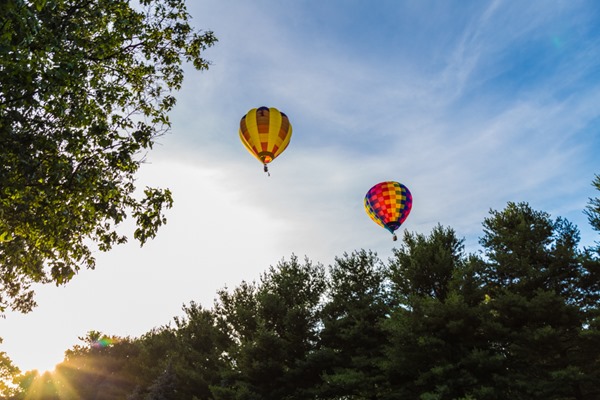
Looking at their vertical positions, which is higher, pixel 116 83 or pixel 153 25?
pixel 153 25

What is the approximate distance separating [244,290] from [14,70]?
108 ft

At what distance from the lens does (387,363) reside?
1920 cm

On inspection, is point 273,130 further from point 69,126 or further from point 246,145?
point 69,126

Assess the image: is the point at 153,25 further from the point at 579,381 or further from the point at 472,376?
the point at 579,381

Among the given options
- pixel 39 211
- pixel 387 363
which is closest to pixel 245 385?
pixel 387 363

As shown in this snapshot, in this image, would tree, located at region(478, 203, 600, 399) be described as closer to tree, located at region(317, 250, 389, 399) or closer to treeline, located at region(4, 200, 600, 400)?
treeline, located at region(4, 200, 600, 400)

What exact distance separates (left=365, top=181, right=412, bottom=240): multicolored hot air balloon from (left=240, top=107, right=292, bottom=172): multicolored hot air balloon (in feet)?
35.5

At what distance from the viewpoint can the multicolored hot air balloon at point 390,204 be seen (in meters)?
28.9

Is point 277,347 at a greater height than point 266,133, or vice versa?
point 266,133

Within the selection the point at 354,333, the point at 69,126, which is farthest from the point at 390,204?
the point at 69,126

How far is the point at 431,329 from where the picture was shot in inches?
734

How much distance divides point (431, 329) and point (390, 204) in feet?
40.0

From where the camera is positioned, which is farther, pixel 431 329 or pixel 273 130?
pixel 273 130

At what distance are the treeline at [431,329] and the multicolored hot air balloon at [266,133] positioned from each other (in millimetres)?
10503
